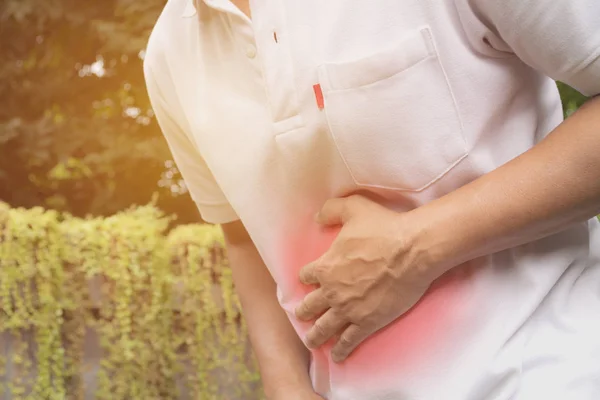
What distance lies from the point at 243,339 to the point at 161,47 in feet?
5.08

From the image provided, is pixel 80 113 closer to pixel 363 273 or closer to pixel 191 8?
pixel 191 8

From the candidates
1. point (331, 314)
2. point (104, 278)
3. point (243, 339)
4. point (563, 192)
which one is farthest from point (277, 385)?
point (104, 278)

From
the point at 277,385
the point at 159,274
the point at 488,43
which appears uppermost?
the point at 488,43

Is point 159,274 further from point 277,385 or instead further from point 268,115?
point 268,115

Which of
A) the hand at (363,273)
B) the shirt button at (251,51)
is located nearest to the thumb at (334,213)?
the hand at (363,273)

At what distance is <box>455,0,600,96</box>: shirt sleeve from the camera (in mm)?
613

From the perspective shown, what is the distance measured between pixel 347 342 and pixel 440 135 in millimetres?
298

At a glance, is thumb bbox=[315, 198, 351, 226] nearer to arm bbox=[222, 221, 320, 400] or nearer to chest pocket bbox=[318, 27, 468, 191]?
chest pocket bbox=[318, 27, 468, 191]

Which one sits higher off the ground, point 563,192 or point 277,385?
point 563,192

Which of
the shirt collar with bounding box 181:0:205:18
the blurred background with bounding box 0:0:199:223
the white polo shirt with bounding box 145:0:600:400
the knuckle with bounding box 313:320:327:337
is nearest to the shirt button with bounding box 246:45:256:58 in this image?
the white polo shirt with bounding box 145:0:600:400

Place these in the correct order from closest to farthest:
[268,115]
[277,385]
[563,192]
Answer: [563,192]
[268,115]
[277,385]

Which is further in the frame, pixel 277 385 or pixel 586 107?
pixel 277 385

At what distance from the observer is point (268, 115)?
2.74ft

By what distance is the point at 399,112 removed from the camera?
0.72 metres
